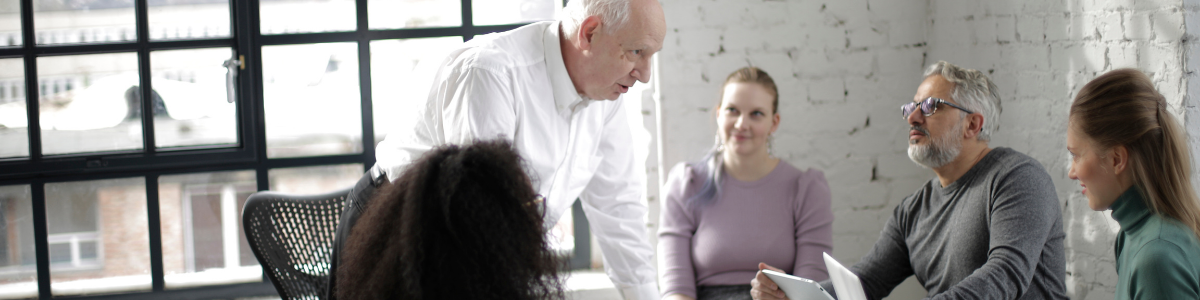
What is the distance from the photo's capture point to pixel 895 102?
2516mm

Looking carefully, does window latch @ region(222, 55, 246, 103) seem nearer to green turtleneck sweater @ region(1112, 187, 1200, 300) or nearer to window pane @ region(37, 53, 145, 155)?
window pane @ region(37, 53, 145, 155)

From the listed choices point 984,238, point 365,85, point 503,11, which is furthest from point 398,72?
point 984,238

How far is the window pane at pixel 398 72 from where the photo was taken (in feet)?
8.27

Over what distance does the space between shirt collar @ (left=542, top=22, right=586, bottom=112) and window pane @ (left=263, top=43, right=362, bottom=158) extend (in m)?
1.07

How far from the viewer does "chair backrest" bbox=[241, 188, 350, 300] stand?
1756 mm

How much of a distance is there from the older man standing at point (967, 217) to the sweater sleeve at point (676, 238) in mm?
468

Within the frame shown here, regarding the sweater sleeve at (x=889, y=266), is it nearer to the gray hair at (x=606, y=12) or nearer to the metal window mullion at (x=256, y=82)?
the gray hair at (x=606, y=12)

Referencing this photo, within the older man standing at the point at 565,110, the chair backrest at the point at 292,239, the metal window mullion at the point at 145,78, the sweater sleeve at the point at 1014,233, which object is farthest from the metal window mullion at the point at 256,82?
the sweater sleeve at the point at 1014,233

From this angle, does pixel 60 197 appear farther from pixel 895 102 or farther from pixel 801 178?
pixel 895 102

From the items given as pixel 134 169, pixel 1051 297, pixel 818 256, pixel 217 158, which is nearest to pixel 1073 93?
pixel 1051 297

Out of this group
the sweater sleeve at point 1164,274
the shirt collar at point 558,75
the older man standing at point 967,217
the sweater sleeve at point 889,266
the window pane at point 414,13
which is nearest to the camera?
the sweater sleeve at point 1164,274

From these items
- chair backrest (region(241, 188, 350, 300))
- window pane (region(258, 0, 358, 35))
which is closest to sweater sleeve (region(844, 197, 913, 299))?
chair backrest (region(241, 188, 350, 300))

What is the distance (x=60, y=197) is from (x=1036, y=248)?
258 cm

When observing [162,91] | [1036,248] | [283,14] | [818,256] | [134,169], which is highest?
[283,14]
